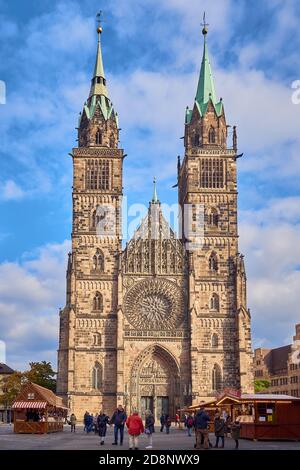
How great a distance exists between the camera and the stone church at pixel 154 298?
227 feet

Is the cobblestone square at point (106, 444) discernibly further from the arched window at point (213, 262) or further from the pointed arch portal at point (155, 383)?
the arched window at point (213, 262)

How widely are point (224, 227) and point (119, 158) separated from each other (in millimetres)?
13213

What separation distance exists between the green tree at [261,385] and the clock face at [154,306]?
35527 mm

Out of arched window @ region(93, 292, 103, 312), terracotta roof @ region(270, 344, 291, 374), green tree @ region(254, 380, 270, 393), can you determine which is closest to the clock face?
arched window @ region(93, 292, 103, 312)

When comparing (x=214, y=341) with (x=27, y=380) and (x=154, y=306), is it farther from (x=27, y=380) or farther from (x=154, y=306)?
(x=27, y=380)

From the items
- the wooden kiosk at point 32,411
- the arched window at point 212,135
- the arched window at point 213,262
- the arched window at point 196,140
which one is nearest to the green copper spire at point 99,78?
the arched window at point 196,140

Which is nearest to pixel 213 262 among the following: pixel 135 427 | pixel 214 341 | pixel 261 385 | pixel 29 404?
pixel 214 341

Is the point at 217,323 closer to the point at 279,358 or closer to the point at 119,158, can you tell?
the point at 119,158

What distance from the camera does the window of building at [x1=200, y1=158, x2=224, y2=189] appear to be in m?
75.2

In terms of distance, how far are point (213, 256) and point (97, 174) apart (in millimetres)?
14859

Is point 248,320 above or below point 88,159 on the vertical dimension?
below
